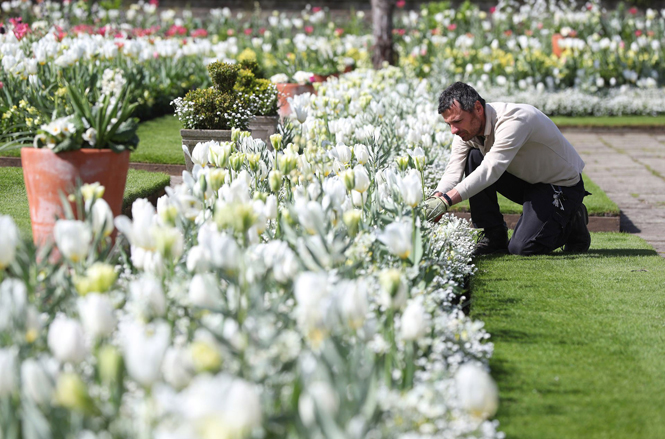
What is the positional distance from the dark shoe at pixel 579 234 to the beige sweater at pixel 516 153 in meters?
0.21

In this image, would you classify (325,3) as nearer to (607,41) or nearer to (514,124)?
(607,41)

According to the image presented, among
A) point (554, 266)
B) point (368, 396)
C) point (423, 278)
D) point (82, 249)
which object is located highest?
point (82, 249)

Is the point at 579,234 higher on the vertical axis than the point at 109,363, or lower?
lower

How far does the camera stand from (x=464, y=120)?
410 centimetres

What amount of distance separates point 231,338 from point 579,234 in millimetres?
3576

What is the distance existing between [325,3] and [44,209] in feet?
66.1

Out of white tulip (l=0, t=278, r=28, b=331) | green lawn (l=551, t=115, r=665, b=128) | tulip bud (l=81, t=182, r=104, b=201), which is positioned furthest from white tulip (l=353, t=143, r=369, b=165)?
green lawn (l=551, t=115, r=665, b=128)

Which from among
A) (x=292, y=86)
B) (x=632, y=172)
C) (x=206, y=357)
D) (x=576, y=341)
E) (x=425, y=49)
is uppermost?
(x=206, y=357)

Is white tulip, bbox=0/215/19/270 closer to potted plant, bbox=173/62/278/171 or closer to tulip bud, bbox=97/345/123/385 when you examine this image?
tulip bud, bbox=97/345/123/385

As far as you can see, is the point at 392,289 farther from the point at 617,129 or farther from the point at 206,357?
the point at 617,129

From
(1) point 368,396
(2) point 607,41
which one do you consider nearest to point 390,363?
(1) point 368,396

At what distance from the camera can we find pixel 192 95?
565cm

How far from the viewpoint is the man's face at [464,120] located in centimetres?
403

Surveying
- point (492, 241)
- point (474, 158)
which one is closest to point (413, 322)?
point (474, 158)
